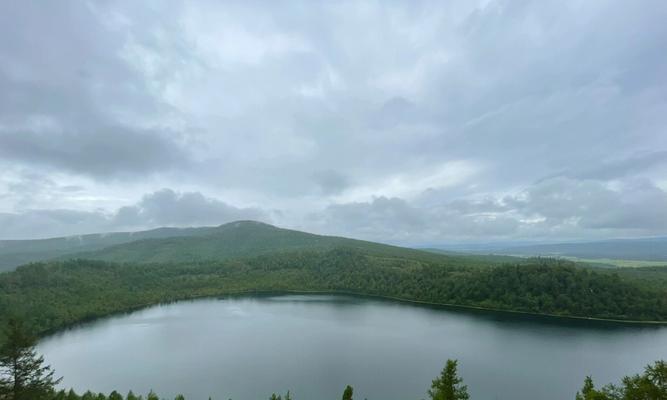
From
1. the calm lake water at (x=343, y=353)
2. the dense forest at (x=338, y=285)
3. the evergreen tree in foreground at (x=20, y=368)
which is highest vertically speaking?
the evergreen tree in foreground at (x=20, y=368)

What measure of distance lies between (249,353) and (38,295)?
85.9m

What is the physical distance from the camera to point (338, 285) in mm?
156125

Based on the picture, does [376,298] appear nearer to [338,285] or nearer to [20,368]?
[338,285]

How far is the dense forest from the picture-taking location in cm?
9675

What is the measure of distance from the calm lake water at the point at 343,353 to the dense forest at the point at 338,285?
1098 centimetres

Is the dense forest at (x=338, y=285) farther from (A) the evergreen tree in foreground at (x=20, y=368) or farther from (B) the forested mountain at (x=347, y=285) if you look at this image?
(A) the evergreen tree in foreground at (x=20, y=368)

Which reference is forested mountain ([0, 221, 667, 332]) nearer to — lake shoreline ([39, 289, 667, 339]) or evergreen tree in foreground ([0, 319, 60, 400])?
lake shoreline ([39, 289, 667, 339])

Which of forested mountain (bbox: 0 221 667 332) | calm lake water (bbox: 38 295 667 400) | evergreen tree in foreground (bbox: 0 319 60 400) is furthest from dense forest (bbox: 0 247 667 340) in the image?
evergreen tree in foreground (bbox: 0 319 60 400)

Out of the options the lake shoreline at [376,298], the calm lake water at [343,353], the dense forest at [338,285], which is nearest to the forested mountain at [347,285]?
the dense forest at [338,285]

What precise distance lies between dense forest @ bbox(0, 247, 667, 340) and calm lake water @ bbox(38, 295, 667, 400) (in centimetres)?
1098

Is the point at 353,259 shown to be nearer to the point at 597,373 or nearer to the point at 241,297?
the point at 241,297

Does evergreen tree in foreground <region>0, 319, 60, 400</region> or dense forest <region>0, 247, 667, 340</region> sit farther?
dense forest <region>0, 247, 667, 340</region>

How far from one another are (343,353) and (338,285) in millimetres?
88139

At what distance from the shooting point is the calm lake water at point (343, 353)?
52.3 metres
